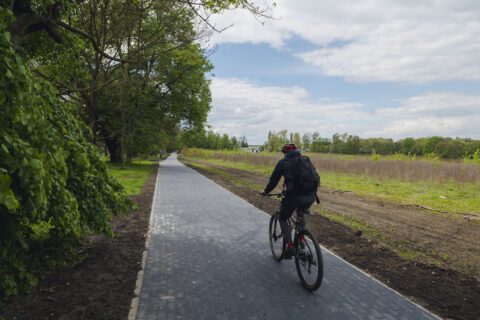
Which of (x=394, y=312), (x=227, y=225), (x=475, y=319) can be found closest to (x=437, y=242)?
(x=475, y=319)

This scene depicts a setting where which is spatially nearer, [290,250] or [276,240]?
[290,250]

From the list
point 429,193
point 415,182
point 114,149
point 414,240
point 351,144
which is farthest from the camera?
point 351,144

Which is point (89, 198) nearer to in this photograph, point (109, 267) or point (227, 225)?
point (109, 267)

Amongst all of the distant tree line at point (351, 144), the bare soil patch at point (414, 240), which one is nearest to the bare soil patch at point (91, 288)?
the bare soil patch at point (414, 240)

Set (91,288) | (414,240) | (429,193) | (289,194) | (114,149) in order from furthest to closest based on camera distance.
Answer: (114,149) < (429,193) < (414,240) < (289,194) < (91,288)

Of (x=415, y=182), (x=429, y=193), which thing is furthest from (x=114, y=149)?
(x=429, y=193)

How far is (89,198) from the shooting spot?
5004 mm

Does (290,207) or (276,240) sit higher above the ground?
(290,207)

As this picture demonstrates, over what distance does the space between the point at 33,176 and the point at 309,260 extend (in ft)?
11.4

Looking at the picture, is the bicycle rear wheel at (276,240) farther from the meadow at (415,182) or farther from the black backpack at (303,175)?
the meadow at (415,182)

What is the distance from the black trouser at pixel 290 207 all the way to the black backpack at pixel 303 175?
0.15m

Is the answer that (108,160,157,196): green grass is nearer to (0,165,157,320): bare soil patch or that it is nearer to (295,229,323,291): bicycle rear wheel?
(0,165,157,320): bare soil patch

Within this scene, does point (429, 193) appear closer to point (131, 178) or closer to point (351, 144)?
point (131, 178)

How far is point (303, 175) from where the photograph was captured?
15.6 ft
